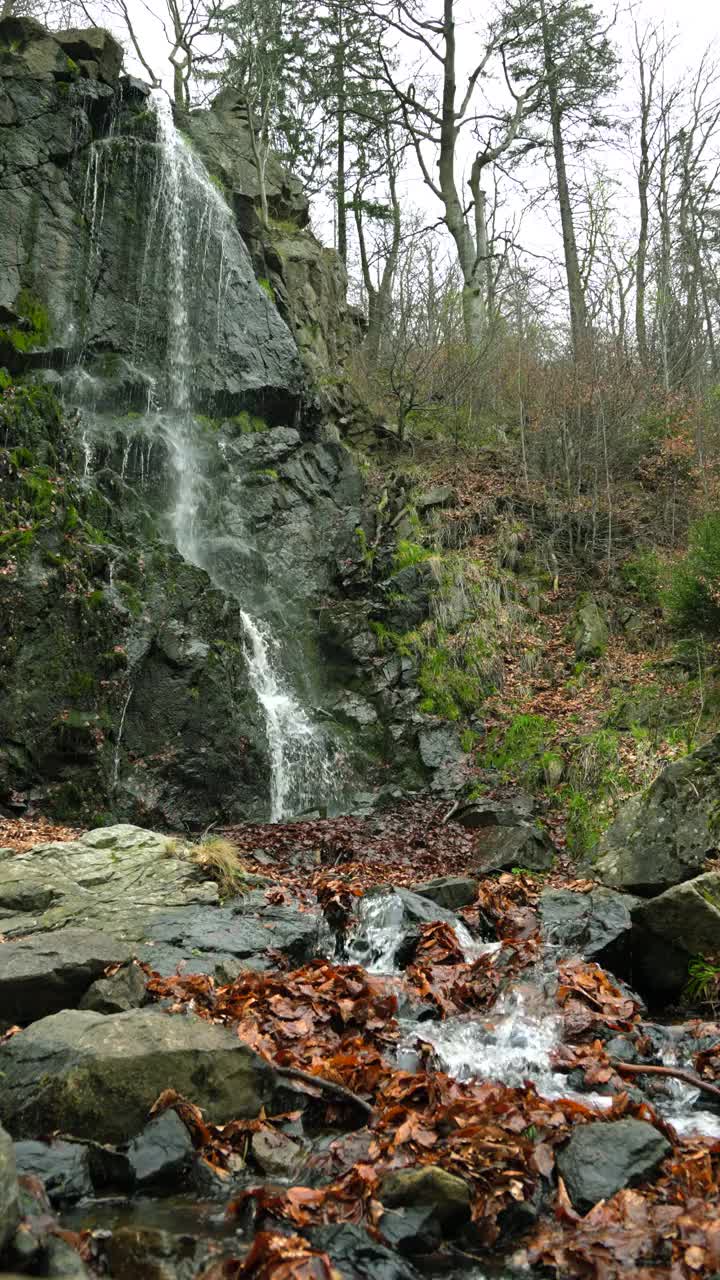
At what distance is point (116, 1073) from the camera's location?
381 cm

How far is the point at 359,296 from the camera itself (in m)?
26.2

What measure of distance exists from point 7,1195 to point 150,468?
41.1 feet

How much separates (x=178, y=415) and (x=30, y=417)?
4.01m

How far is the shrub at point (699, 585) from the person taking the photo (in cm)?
1048

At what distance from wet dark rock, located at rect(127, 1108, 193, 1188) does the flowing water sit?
7.96 m

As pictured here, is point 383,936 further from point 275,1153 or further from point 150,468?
point 150,468

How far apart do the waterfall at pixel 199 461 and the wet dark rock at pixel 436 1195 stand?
8.38 meters

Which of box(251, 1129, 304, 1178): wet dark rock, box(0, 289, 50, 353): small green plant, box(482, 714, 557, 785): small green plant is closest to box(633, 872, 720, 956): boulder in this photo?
box(251, 1129, 304, 1178): wet dark rock

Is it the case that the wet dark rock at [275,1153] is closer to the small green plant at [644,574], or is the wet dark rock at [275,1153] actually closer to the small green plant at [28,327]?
the small green plant at [644,574]

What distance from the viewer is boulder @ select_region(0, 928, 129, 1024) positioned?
480cm

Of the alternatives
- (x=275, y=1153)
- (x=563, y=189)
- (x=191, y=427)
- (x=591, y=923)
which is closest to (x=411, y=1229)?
(x=275, y=1153)

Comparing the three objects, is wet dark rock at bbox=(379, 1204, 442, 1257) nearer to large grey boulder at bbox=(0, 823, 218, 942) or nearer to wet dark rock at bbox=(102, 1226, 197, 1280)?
wet dark rock at bbox=(102, 1226, 197, 1280)

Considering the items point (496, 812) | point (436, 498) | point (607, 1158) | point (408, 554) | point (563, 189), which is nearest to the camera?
point (607, 1158)

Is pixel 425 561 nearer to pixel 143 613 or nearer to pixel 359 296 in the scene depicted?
pixel 143 613
